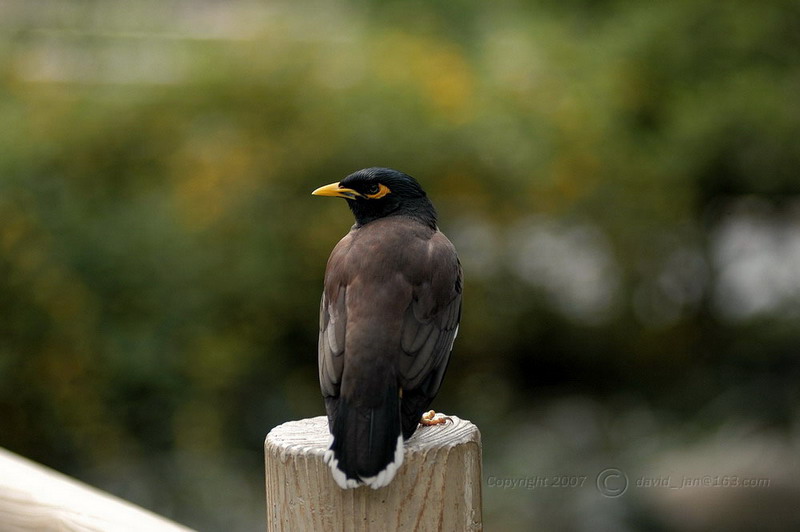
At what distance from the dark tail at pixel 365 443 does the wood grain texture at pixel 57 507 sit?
0.44 m

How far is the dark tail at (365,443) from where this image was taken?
2080mm

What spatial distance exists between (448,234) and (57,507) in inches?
190

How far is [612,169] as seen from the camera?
7.86 meters

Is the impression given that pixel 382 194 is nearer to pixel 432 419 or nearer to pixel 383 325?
pixel 383 325

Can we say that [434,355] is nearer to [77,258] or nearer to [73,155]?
[77,258]

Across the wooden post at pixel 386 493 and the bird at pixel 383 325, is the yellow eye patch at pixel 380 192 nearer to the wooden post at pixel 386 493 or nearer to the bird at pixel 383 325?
the bird at pixel 383 325

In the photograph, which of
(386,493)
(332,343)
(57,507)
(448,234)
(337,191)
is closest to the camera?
(386,493)

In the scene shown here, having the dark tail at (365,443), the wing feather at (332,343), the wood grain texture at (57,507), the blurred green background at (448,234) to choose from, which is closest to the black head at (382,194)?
the wing feather at (332,343)

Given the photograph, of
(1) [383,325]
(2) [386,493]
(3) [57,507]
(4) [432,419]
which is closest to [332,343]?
(1) [383,325]

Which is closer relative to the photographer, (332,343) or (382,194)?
(332,343)

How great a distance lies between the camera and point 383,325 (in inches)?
107

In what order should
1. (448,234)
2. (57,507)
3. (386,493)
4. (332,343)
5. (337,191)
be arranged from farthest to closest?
(448,234) < (337,191) < (332,343) < (57,507) < (386,493)

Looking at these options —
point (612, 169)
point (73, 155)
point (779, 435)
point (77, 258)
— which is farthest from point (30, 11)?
point (779, 435)

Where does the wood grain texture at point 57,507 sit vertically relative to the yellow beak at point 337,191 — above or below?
below
